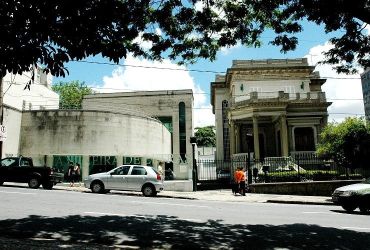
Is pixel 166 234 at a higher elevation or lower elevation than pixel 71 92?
lower

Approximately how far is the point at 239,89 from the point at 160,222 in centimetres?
2872

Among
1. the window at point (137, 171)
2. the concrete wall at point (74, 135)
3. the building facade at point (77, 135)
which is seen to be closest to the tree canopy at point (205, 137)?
the building facade at point (77, 135)

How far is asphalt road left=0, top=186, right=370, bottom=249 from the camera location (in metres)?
8.02

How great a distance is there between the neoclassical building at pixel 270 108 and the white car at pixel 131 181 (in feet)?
37.1

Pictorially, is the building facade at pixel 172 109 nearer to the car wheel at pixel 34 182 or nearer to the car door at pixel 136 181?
the car wheel at pixel 34 182

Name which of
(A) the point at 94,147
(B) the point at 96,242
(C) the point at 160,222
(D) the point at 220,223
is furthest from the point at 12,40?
(A) the point at 94,147

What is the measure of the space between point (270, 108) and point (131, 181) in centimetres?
1638

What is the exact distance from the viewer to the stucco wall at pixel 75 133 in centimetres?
2898

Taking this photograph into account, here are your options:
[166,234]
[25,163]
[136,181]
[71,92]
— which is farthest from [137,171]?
[71,92]

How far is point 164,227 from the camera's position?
9.87 meters

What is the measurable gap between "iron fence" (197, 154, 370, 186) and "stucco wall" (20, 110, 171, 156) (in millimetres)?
8523

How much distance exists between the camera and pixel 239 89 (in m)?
37.8

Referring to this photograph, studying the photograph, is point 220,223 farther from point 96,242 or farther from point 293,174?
point 293,174

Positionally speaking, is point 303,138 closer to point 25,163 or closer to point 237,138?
point 237,138
